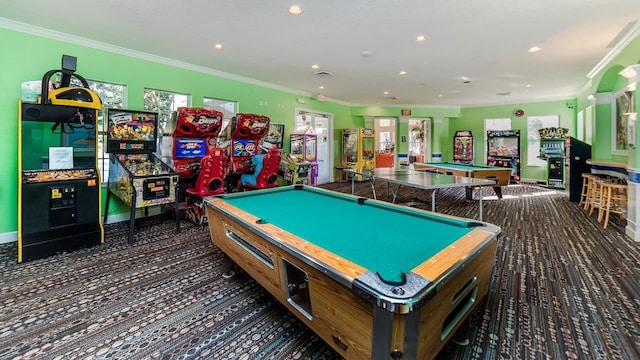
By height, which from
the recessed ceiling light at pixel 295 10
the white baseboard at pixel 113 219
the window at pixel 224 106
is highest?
the recessed ceiling light at pixel 295 10

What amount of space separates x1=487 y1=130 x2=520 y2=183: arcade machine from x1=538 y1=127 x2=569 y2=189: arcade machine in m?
0.81

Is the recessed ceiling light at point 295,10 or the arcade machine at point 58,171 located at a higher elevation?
the recessed ceiling light at point 295,10

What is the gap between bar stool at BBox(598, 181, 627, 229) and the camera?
158 inches

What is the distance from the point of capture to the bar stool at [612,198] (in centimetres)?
401

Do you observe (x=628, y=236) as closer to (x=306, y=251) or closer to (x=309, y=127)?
(x=306, y=251)

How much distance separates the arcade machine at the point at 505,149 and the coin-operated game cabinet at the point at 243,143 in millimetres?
7694

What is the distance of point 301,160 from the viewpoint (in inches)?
237

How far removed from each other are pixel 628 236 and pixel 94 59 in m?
7.50

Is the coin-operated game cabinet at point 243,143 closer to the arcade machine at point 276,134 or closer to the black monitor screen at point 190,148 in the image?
the black monitor screen at point 190,148

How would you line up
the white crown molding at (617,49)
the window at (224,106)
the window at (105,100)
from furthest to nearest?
1. the window at (224,106)
2. the window at (105,100)
3. the white crown molding at (617,49)

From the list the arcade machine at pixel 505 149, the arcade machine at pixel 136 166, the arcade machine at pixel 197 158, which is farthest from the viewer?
the arcade machine at pixel 505 149

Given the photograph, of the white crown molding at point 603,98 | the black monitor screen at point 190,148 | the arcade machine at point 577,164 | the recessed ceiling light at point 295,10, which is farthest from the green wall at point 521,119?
the black monitor screen at point 190,148

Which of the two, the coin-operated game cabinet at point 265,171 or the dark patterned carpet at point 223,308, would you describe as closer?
the dark patterned carpet at point 223,308

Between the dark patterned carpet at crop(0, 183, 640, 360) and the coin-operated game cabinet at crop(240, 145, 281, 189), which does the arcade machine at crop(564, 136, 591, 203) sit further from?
the coin-operated game cabinet at crop(240, 145, 281, 189)
